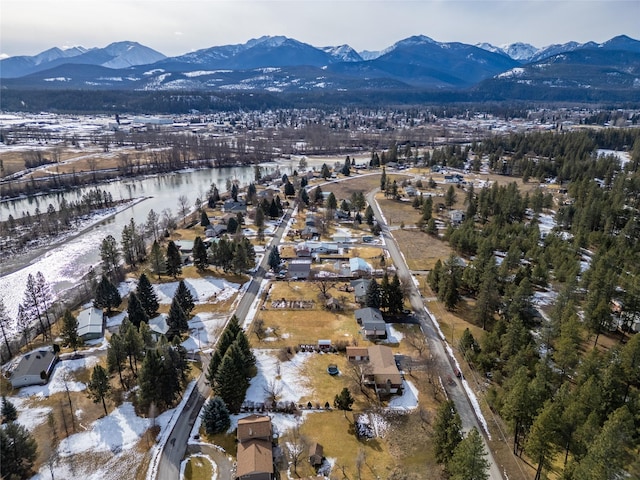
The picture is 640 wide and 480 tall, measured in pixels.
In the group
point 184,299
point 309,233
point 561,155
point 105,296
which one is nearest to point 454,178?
point 561,155

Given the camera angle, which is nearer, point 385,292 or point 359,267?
point 385,292

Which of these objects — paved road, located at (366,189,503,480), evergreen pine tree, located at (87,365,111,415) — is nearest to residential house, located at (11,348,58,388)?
evergreen pine tree, located at (87,365,111,415)

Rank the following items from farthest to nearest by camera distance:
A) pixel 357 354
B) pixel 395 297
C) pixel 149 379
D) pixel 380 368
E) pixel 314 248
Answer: pixel 314 248 < pixel 395 297 < pixel 357 354 < pixel 380 368 < pixel 149 379

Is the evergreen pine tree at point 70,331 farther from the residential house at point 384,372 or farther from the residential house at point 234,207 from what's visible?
the residential house at point 234,207

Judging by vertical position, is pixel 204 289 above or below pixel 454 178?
below

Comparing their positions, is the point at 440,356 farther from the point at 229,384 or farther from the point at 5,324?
the point at 5,324

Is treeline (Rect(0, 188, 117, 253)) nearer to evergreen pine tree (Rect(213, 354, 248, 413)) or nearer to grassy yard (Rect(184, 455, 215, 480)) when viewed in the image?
evergreen pine tree (Rect(213, 354, 248, 413))
